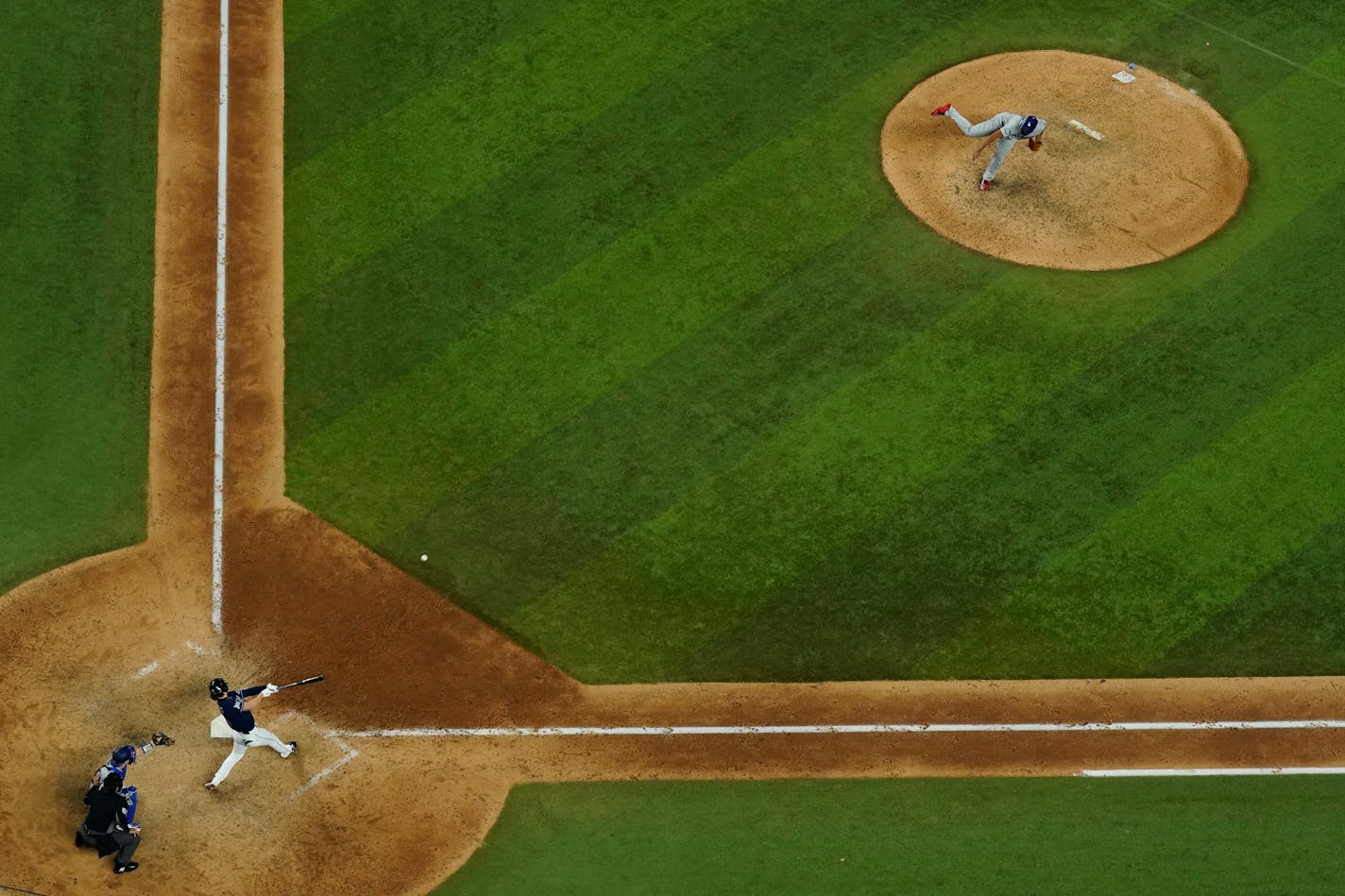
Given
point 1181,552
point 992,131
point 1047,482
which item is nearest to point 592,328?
point 1047,482

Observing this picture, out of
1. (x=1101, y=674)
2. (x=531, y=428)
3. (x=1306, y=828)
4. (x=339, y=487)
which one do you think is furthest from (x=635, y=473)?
(x=1306, y=828)

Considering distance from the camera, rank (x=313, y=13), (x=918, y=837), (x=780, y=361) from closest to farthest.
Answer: (x=918, y=837), (x=780, y=361), (x=313, y=13)

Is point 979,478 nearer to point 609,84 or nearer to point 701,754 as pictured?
point 701,754

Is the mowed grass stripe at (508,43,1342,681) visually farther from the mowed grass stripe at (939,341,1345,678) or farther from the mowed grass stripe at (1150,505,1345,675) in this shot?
the mowed grass stripe at (1150,505,1345,675)

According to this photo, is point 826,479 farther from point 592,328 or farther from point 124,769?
point 124,769

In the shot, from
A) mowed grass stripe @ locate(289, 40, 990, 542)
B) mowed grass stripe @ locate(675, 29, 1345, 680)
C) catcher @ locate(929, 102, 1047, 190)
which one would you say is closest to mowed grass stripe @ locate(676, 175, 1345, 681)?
mowed grass stripe @ locate(675, 29, 1345, 680)

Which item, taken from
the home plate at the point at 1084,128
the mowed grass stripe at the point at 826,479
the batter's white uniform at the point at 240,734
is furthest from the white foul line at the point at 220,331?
the home plate at the point at 1084,128

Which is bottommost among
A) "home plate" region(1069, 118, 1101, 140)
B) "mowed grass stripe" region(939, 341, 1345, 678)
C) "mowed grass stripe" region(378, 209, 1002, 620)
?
"mowed grass stripe" region(939, 341, 1345, 678)
